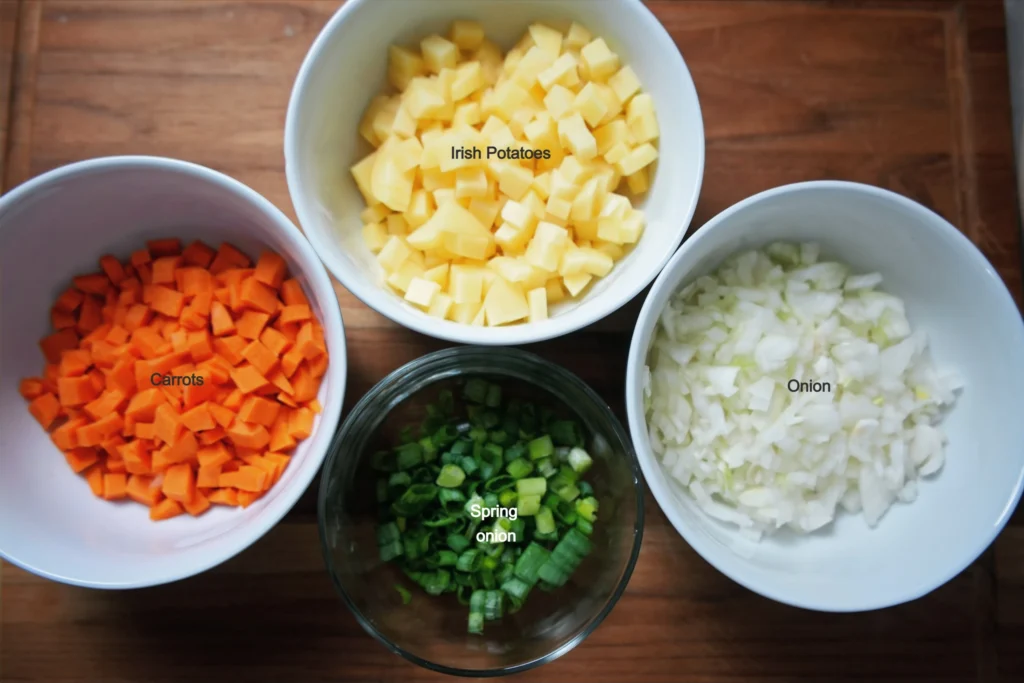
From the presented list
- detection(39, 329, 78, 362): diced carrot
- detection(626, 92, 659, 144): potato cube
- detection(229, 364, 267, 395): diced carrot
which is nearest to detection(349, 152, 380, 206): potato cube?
detection(229, 364, 267, 395): diced carrot

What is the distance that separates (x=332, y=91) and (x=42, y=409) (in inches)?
29.8

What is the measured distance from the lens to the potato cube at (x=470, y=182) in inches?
48.6

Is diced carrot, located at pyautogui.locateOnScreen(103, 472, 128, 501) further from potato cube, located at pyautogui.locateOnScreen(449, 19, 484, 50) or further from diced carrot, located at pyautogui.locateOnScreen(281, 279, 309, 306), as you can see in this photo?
potato cube, located at pyautogui.locateOnScreen(449, 19, 484, 50)

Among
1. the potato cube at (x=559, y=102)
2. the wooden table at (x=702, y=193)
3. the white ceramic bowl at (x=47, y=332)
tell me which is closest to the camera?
the white ceramic bowl at (x=47, y=332)

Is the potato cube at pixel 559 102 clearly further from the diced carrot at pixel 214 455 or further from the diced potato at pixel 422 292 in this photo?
the diced carrot at pixel 214 455

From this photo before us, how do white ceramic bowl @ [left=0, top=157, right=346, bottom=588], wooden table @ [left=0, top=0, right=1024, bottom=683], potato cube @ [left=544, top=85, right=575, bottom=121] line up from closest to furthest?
white ceramic bowl @ [left=0, top=157, right=346, bottom=588], potato cube @ [left=544, top=85, right=575, bottom=121], wooden table @ [left=0, top=0, right=1024, bottom=683]

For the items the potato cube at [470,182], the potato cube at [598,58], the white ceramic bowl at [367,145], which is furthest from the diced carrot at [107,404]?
the potato cube at [598,58]

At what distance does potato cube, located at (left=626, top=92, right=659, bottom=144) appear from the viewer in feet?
4.20

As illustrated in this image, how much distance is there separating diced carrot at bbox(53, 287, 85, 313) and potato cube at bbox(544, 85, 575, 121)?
0.91 meters

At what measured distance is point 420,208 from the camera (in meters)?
1.26

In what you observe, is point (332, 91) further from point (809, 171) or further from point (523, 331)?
point (809, 171)

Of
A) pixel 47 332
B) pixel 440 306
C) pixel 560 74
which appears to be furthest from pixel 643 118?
pixel 47 332

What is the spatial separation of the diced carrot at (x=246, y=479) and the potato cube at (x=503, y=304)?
0.47 m

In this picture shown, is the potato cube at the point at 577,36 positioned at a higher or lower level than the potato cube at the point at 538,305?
higher
